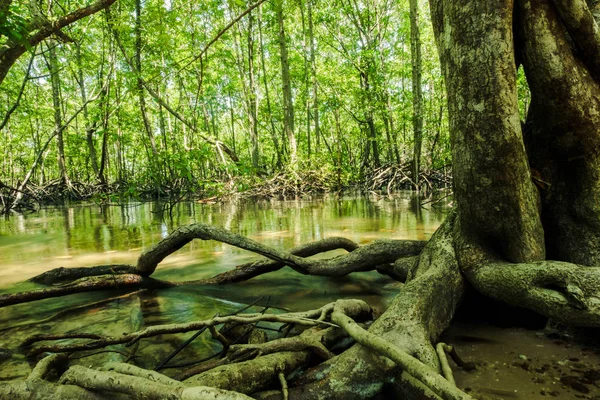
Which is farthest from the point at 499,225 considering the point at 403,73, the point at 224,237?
the point at 403,73

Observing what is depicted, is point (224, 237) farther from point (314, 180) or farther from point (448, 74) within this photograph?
point (314, 180)

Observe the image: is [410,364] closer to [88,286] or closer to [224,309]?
[224,309]

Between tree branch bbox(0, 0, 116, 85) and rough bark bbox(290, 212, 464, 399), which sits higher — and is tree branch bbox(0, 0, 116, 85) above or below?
above

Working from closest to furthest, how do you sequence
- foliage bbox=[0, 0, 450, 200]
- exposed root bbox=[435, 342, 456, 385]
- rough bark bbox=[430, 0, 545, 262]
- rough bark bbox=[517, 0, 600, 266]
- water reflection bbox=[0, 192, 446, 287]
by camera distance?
exposed root bbox=[435, 342, 456, 385] → rough bark bbox=[430, 0, 545, 262] → rough bark bbox=[517, 0, 600, 266] → water reflection bbox=[0, 192, 446, 287] → foliage bbox=[0, 0, 450, 200]

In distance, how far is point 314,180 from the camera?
1597cm

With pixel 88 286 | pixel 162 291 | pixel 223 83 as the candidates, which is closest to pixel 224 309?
pixel 162 291

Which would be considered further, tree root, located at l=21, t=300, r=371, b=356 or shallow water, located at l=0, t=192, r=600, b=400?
tree root, located at l=21, t=300, r=371, b=356

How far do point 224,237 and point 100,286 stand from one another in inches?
41.3

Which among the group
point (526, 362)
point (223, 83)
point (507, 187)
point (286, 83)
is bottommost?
point (526, 362)

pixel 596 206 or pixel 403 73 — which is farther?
pixel 403 73

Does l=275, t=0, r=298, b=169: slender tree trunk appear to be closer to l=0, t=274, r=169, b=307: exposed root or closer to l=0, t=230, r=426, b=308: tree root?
l=0, t=230, r=426, b=308: tree root

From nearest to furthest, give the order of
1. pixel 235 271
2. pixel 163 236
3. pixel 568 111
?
pixel 568 111 → pixel 235 271 → pixel 163 236

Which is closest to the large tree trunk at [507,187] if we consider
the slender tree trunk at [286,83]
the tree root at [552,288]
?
the tree root at [552,288]

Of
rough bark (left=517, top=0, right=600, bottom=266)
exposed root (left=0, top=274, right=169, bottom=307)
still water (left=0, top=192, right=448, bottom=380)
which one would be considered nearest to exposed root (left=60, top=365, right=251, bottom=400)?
still water (left=0, top=192, right=448, bottom=380)
